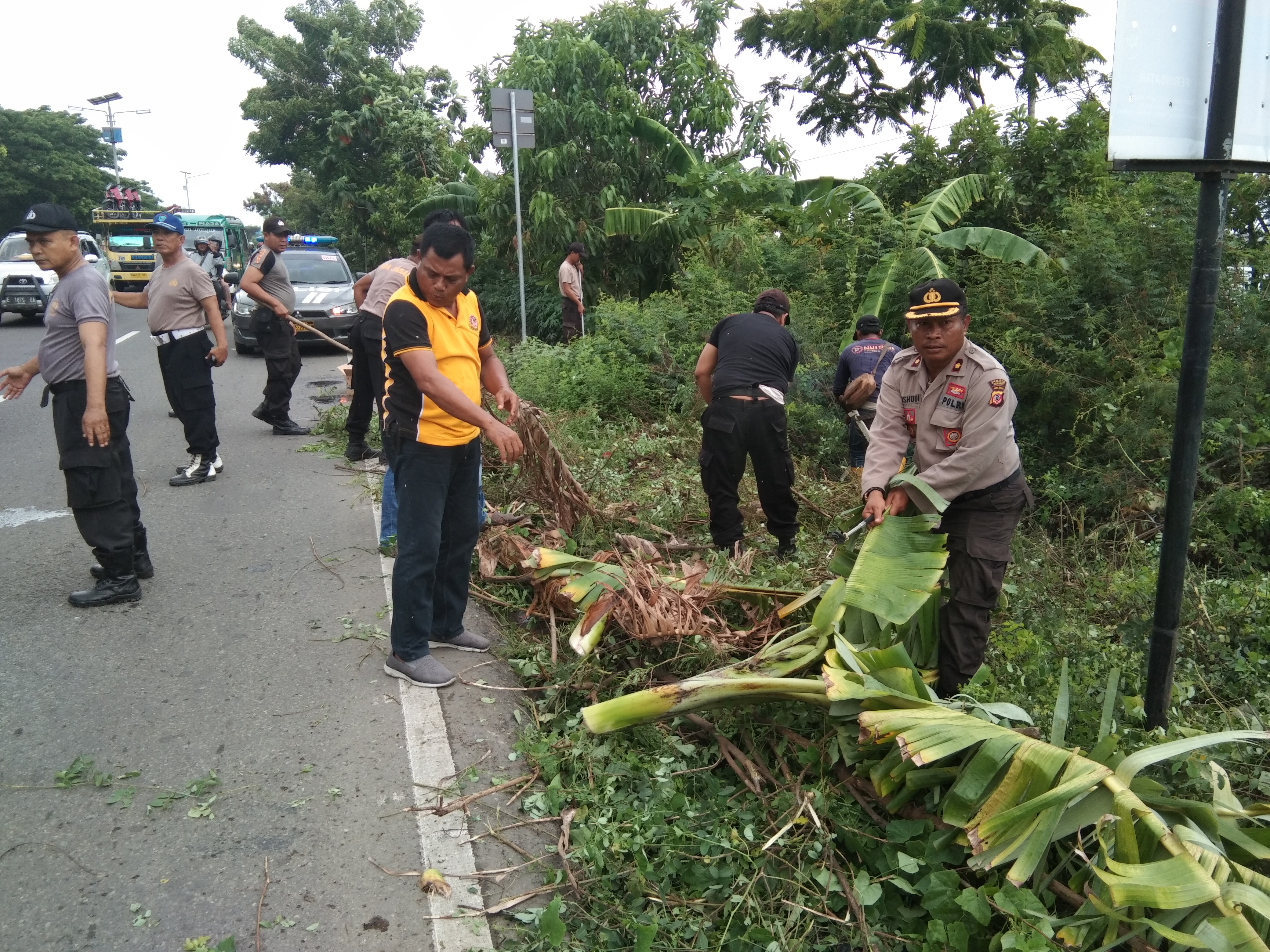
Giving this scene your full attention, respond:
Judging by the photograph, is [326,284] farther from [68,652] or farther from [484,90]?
[68,652]

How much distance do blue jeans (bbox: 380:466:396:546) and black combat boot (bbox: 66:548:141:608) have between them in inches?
58.2

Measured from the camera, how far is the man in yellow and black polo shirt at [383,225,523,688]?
13.7 ft

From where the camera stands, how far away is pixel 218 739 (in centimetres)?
394

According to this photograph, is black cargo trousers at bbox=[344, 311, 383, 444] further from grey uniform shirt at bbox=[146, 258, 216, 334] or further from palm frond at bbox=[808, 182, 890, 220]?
palm frond at bbox=[808, 182, 890, 220]

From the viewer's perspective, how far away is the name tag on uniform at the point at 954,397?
3998mm

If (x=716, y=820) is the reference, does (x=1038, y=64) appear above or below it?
above

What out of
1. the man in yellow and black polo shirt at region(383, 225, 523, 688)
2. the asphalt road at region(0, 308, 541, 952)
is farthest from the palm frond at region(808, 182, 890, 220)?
the man in yellow and black polo shirt at region(383, 225, 523, 688)

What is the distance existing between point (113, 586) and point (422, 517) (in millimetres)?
2242

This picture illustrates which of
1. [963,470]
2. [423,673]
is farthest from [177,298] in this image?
[963,470]

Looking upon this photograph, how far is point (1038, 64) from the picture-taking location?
68.8ft

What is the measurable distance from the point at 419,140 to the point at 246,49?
9.52 m

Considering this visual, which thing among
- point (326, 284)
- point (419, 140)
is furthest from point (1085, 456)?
point (419, 140)

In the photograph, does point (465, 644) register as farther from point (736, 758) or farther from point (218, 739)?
point (736, 758)

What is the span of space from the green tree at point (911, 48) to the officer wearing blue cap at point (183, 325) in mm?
17152
